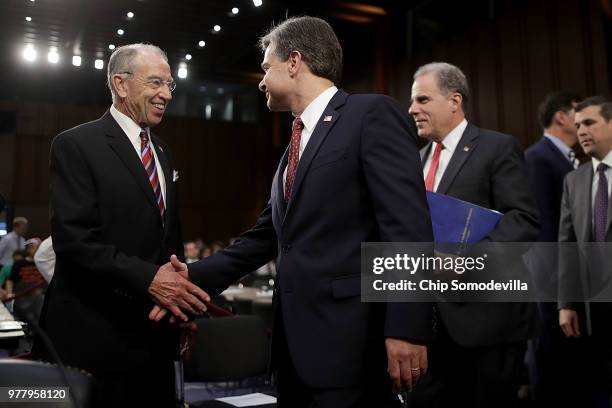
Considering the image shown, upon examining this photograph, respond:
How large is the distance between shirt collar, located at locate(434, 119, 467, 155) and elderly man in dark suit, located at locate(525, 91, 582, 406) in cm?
131

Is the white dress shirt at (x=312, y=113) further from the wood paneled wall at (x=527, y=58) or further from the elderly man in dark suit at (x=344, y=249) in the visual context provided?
the wood paneled wall at (x=527, y=58)

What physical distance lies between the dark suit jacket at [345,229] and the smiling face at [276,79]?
0.19m

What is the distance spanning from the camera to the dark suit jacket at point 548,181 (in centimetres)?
349

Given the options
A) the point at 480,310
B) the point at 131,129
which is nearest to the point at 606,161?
the point at 480,310

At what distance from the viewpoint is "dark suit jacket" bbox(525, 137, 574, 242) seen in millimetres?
3494

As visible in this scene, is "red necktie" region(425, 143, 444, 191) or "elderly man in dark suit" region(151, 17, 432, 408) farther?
"red necktie" region(425, 143, 444, 191)

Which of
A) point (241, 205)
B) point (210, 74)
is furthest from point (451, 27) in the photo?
point (210, 74)

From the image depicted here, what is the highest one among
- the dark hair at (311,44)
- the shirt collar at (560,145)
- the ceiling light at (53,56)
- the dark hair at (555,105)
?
the dark hair at (555,105)

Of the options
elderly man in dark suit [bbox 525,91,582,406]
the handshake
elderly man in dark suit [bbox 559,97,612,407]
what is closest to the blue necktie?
elderly man in dark suit [bbox 559,97,612,407]

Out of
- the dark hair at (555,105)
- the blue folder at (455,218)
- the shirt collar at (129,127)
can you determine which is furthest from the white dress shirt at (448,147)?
the dark hair at (555,105)

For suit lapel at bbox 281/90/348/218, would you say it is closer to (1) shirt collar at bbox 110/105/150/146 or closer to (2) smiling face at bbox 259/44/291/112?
(2) smiling face at bbox 259/44/291/112

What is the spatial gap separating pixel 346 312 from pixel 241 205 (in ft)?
38.5

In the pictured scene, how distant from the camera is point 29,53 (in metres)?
2.39

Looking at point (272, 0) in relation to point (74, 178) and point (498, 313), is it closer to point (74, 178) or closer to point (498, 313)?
point (74, 178)
